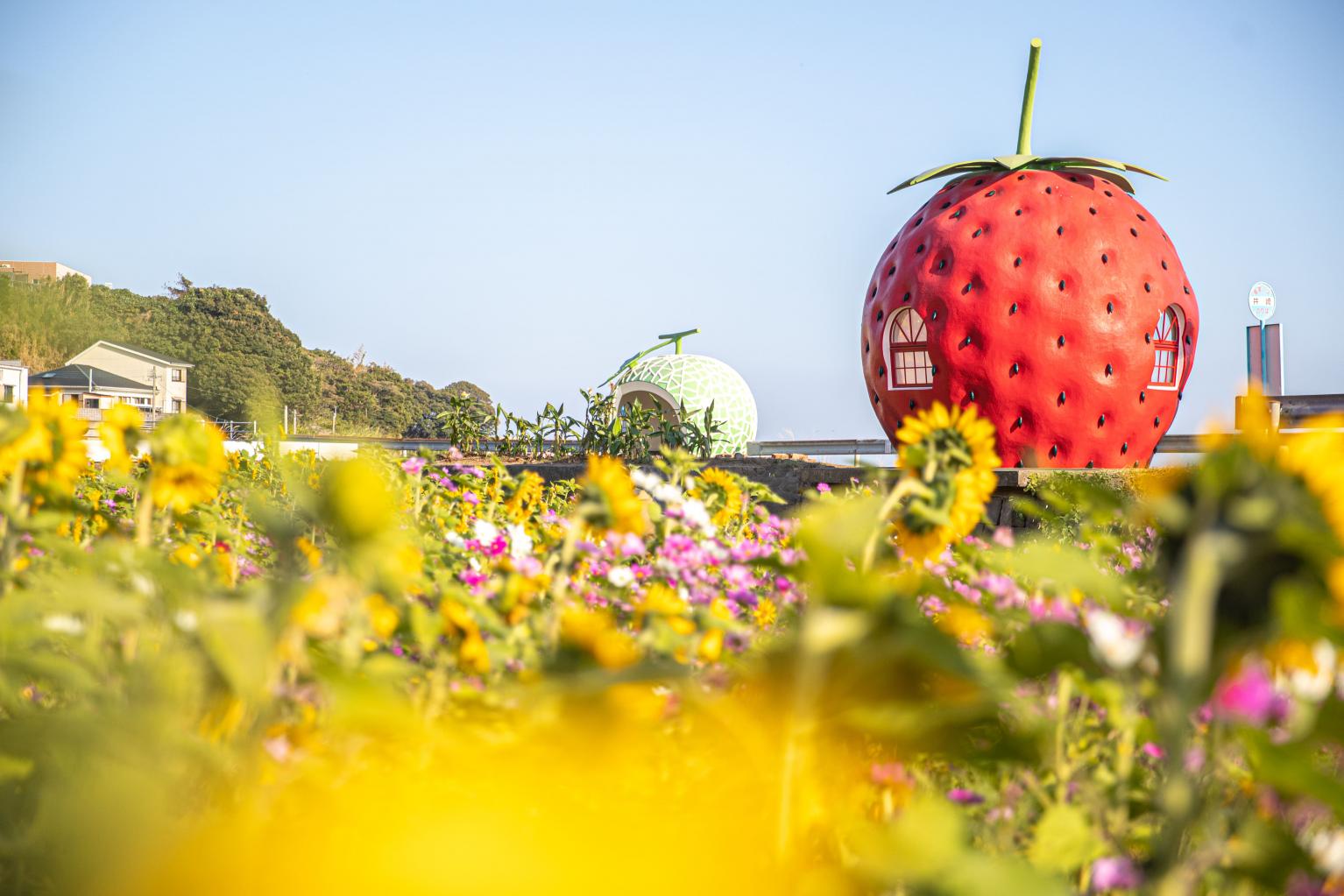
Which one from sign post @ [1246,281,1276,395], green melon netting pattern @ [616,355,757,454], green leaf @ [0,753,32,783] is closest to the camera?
green leaf @ [0,753,32,783]

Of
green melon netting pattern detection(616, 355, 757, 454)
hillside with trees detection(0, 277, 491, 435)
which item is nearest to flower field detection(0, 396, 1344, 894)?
green melon netting pattern detection(616, 355, 757, 454)

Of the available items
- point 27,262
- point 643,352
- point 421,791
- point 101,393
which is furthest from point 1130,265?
point 27,262

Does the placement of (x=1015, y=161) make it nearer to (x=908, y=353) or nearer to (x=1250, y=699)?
(x=908, y=353)

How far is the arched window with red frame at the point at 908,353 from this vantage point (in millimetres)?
6453

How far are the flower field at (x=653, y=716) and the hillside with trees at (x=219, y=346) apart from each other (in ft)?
139

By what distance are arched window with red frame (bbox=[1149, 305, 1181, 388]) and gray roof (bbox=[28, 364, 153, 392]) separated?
36.3m

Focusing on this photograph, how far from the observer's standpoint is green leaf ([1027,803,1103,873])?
990mm

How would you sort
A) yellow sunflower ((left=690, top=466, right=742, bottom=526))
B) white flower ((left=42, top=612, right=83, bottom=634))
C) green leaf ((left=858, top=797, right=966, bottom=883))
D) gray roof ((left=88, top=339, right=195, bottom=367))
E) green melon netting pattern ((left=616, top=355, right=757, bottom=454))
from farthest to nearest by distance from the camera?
gray roof ((left=88, top=339, right=195, bottom=367)) → green melon netting pattern ((left=616, top=355, right=757, bottom=454)) → yellow sunflower ((left=690, top=466, right=742, bottom=526)) → white flower ((left=42, top=612, right=83, bottom=634)) → green leaf ((left=858, top=797, right=966, bottom=883))

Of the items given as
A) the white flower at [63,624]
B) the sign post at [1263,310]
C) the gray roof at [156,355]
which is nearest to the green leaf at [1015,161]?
the sign post at [1263,310]

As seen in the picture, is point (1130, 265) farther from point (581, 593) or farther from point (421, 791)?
point (421, 791)

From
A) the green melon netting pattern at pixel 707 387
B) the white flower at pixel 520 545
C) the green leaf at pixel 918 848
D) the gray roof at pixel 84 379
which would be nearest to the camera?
the green leaf at pixel 918 848

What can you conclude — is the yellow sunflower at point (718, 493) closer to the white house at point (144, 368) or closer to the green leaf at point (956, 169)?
the green leaf at point (956, 169)

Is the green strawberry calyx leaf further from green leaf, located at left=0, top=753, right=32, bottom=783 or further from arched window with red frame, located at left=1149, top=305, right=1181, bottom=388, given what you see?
green leaf, located at left=0, top=753, right=32, bottom=783

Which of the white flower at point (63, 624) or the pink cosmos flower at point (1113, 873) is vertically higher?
the white flower at point (63, 624)
